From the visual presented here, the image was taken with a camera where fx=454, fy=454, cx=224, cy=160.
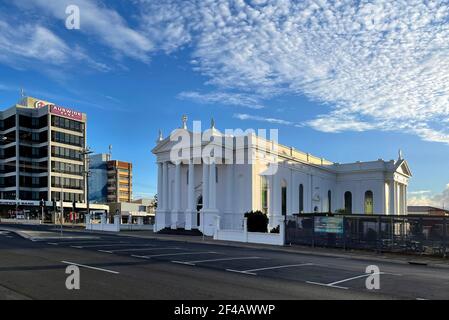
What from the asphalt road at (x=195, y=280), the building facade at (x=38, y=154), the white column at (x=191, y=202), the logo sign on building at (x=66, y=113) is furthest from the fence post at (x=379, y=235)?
the logo sign on building at (x=66, y=113)

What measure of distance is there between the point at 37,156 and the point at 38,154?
19.4 inches

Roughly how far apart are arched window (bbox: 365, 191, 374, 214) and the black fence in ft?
148

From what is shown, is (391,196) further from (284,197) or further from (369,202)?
(284,197)

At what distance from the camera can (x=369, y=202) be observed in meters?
72.2

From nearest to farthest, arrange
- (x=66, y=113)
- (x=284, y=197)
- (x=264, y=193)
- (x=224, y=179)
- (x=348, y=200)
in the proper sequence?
1. (x=224, y=179)
2. (x=264, y=193)
3. (x=284, y=197)
4. (x=348, y=200)
5. (x=66, y=113)

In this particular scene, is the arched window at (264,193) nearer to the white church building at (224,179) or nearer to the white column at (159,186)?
the white church building at (224,179)

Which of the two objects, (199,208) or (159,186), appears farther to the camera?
(159,186)

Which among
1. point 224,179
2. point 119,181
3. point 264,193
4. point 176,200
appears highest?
point 119,181

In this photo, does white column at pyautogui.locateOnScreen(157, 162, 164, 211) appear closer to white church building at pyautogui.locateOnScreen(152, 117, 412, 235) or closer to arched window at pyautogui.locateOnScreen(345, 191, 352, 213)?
white church building at pyautogui.locateOnScreen(152, 117, 412, 235)

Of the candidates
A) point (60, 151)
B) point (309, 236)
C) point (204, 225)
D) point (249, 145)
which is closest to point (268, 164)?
point (249, 145)

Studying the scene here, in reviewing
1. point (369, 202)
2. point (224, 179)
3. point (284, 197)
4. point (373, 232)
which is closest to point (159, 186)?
point (224, 179)

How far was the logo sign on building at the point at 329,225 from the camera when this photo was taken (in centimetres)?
2741

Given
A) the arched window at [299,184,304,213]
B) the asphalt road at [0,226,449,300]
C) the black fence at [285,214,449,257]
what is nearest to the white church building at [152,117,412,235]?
the arched window at [299,184,304,213]
